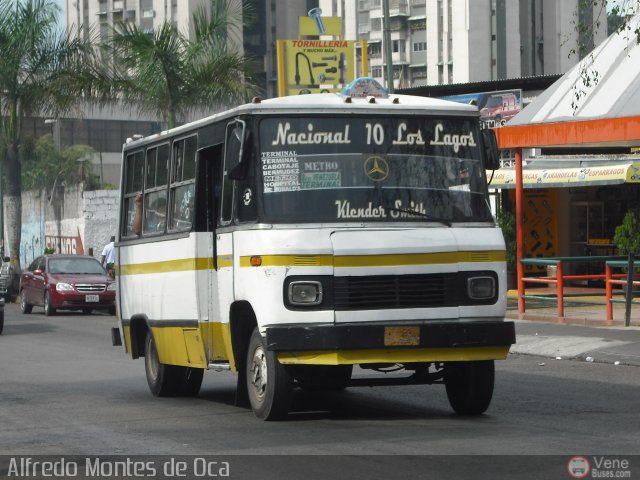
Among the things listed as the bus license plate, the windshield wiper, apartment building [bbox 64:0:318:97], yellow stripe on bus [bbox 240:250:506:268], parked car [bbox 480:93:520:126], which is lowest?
the bus license plate

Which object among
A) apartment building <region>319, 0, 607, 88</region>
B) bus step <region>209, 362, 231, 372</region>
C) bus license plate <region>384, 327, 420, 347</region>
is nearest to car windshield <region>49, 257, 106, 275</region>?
bus step <region>209, 362, 231, 372</region>

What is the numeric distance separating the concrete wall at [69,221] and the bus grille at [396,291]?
41744mm

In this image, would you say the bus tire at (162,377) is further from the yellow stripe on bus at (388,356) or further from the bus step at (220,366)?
the yellow stripe on bus at (388,356)

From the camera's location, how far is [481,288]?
1166 centimetres

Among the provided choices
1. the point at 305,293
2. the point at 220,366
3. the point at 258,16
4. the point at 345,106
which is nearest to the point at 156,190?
the point at 220,366

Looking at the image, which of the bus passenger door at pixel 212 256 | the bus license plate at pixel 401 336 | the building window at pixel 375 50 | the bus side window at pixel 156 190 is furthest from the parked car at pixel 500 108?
the building window at pixel 375 50

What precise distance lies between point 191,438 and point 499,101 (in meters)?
36.5

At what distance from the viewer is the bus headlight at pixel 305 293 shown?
11.3 metres

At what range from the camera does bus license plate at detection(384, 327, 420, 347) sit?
1131cm

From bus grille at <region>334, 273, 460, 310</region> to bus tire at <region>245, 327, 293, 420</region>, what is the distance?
0.71 metres

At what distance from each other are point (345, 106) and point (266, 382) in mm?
2411

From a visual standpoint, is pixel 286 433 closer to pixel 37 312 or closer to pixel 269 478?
pixel 269 478

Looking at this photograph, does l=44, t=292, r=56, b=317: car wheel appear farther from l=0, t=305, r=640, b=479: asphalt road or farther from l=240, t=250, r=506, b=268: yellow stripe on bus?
l=240, t=250, r=506, b=268: yellow stripe on bus

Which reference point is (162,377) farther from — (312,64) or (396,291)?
(312,64)
